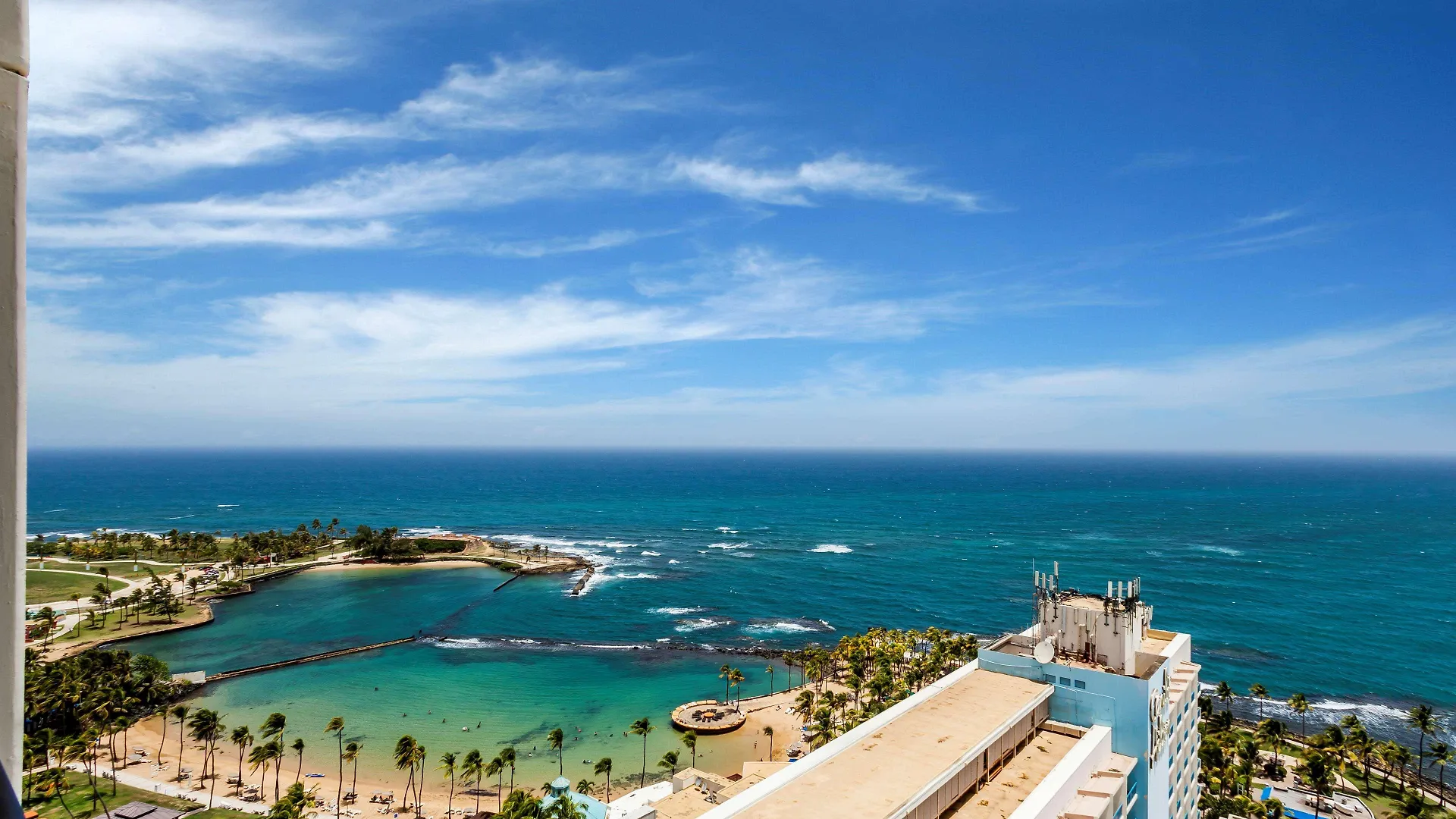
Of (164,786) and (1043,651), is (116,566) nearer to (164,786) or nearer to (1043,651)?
(164,786)

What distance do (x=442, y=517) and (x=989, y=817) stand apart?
552ft

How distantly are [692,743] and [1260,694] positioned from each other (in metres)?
45.4

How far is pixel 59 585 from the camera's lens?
8900 centimetres

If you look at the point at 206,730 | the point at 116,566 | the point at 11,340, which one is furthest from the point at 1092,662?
the point at 116,566

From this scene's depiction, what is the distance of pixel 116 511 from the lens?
171875mm

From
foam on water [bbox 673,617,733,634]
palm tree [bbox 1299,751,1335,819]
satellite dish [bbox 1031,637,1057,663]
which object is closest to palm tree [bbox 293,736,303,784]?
foam on water [bbox 673,617,733,634]

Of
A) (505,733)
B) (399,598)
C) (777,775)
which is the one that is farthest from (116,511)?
(777,775)

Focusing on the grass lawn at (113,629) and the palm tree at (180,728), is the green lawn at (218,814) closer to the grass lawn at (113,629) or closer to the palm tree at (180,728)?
the palm tree at (180,728)

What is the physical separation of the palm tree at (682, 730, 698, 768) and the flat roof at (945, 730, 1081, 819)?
2850 centimetres

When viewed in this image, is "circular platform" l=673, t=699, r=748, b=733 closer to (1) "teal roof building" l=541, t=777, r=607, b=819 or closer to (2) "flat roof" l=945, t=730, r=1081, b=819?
(1) "teal roof building" l=541, t=777, r=607, b=819

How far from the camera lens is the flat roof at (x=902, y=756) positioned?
19438 mm

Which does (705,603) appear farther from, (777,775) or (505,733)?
(777,775)

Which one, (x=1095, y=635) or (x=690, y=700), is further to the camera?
(x=690, y=700)

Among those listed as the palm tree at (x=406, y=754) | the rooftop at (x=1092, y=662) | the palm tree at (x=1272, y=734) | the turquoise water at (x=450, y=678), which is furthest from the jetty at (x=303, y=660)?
the palm tree at (x=1272, y=734)
